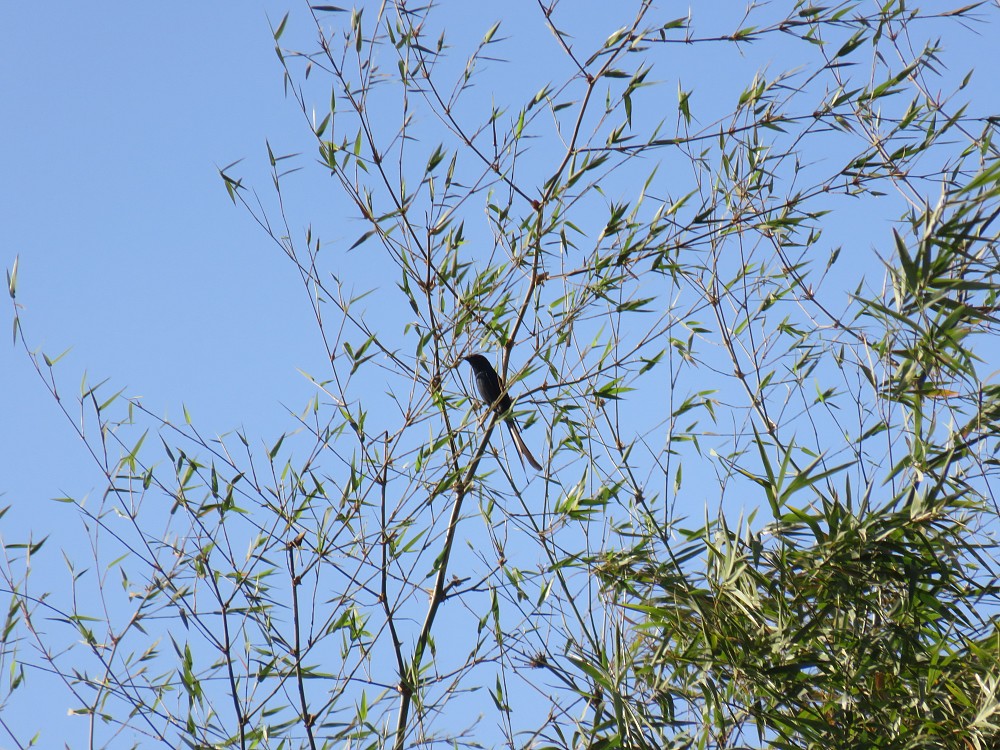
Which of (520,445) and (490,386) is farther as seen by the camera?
(490,386)

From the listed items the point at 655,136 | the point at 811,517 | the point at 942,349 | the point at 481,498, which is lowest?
the point at 811,517

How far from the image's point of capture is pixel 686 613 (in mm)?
3434

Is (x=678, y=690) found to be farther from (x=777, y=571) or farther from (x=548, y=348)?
(x=548, y=348)

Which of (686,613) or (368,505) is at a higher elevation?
(368,505)

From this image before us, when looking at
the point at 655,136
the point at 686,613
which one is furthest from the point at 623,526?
the point at 655,136

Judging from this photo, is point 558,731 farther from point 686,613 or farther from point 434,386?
point 434,386

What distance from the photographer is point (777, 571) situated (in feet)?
11.0

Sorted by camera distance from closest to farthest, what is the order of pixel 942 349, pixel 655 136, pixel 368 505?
pixel 942 349 → pixel 368 505 → pixel 655 136

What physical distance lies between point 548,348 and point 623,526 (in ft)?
2.26

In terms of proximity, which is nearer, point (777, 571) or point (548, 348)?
point (777, 571)

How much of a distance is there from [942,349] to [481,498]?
157 centimetres

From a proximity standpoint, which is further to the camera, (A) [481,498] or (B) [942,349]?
(A) [481,498]

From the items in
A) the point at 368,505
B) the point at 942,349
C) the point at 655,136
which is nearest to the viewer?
the point at 942,349

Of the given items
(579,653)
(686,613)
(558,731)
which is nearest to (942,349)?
(686,613)
